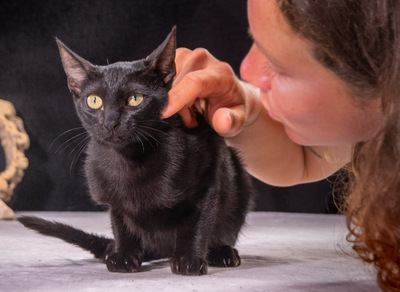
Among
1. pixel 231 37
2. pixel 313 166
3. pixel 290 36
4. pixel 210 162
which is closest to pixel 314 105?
pixel 290 36

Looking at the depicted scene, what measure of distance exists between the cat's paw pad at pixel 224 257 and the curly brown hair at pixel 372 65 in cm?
34

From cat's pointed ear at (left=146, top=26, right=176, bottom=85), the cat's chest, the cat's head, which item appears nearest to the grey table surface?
the cat's chest

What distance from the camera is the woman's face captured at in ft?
2.35

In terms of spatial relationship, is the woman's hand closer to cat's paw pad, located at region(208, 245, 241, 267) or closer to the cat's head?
the cat's head

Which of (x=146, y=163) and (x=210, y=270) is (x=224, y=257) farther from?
(x=146, y=163)

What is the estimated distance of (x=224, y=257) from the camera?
1.03m

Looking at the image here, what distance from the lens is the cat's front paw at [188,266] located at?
2.97 ft

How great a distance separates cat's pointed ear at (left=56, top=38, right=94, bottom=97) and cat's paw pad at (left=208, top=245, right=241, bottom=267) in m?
0.42

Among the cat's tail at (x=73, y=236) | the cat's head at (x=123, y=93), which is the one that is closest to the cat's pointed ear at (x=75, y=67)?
the cat's head at (x=123, y=93)

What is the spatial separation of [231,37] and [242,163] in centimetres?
78

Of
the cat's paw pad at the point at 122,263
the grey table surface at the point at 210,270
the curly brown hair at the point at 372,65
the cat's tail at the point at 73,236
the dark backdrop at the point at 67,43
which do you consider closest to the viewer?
the curly brown hair at the point at 372,65

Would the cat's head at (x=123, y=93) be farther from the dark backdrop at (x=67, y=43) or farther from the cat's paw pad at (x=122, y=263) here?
the dark backdrop at (x=67, y=43)

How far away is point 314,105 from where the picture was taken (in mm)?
771

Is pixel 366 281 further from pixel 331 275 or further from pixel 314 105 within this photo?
pixel 314 105
